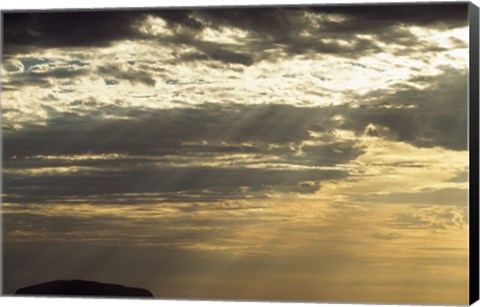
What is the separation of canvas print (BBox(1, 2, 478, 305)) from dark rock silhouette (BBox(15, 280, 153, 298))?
13 millimetres

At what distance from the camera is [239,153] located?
1480 cm

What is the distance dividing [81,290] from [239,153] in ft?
6.43

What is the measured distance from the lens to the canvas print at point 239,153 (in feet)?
47.5

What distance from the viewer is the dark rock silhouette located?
49.4 feet

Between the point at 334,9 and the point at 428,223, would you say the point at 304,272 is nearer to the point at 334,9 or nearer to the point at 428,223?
the point at 428,223

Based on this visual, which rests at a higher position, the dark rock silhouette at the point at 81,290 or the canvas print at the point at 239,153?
the canvas print at the point at 239,153

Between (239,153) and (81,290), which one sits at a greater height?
(239,153)

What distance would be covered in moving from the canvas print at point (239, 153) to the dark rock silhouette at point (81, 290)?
0.01 metres

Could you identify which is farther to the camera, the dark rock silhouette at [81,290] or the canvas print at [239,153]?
the dark rock silhouette at [81,290]

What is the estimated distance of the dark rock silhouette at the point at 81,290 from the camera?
49.4 ft

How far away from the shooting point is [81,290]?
1520 cm

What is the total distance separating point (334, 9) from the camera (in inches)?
577

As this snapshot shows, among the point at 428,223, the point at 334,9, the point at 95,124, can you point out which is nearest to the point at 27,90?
the point at 95,124

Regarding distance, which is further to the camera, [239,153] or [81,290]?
[81,290]
